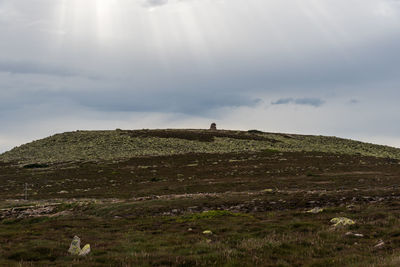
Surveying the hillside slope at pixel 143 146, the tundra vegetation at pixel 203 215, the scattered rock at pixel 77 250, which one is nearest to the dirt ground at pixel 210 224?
the tundra vegetation at pixel 203 215

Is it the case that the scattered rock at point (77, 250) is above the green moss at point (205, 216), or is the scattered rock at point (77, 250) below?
above

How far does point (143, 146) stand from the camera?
9988 centimetres

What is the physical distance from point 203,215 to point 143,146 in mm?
77501

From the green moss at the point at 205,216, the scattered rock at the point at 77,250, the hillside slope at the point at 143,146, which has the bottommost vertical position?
the green moss at the point at 205,216

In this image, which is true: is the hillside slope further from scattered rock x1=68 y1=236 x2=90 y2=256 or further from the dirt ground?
scattered rock x1=68 y1=236 x2=90 y2=256

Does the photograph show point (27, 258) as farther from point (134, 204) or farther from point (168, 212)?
point (134, 204)

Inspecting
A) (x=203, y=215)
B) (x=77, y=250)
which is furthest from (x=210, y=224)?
(x=77, y=250)

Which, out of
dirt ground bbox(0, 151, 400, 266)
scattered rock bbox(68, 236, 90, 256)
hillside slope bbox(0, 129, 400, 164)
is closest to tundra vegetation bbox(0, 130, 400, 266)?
dirt ground bbox(0, 151, 400, 266)

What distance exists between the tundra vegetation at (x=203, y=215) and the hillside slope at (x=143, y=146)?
62.5 ft

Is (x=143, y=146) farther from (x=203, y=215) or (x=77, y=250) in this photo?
(x=77, y=250)

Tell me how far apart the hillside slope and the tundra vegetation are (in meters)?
19.0

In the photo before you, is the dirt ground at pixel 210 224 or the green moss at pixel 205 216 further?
the green moss at pixel 205 216

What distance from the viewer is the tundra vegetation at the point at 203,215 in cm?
1295

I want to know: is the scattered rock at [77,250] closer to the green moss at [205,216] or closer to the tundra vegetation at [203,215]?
the tundra vegetation at [203,215]
